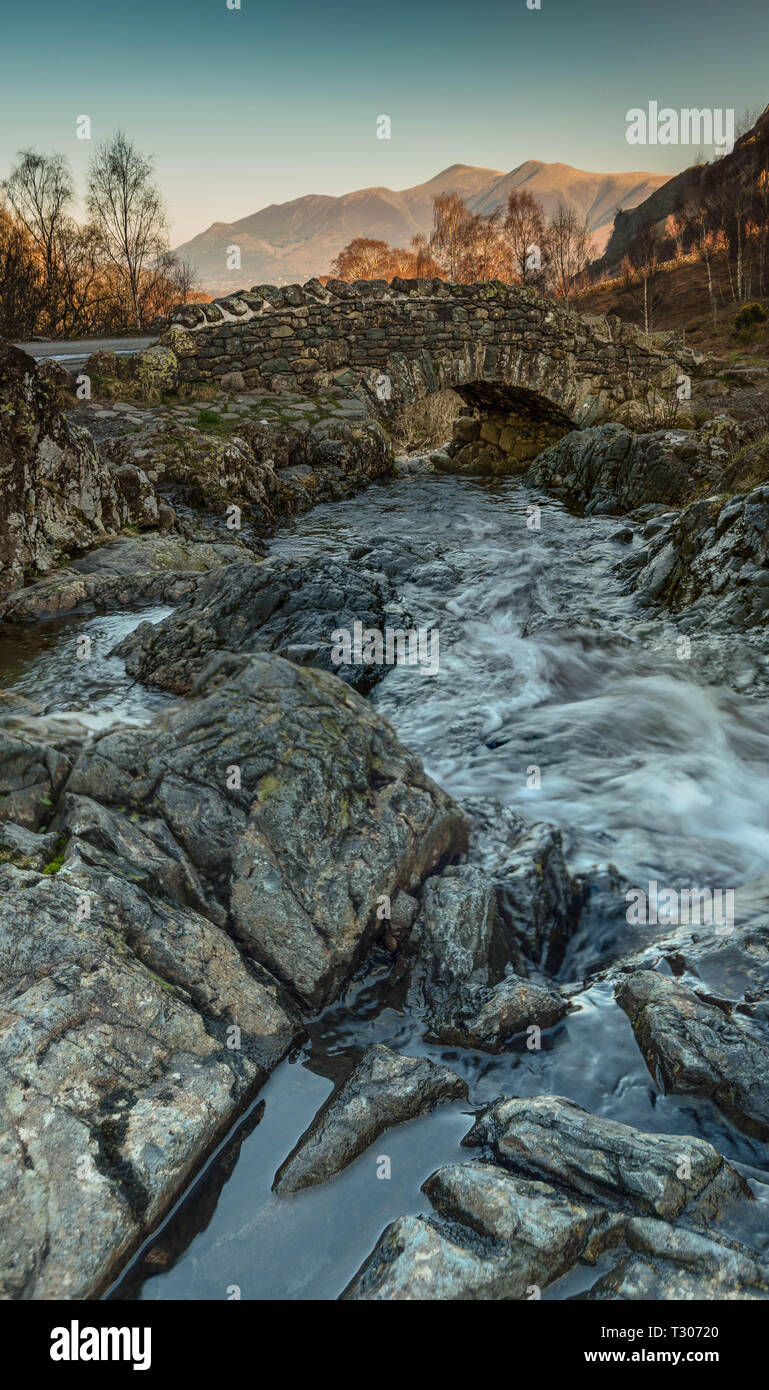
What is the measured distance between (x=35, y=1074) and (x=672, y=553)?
32.1 feet

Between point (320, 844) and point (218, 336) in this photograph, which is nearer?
point (320, 844)

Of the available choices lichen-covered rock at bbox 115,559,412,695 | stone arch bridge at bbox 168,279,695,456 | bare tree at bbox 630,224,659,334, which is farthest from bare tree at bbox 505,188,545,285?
lichen-covered rock at bbox 115,559,412,695

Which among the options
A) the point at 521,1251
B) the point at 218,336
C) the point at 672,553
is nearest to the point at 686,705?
the point at 672,553

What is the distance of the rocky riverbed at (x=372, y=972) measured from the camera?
257 cm

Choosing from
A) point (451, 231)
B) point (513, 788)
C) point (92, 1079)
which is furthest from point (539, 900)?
point (451, 231)

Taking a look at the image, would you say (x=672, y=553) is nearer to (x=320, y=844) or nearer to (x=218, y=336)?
(x=320, y=844)

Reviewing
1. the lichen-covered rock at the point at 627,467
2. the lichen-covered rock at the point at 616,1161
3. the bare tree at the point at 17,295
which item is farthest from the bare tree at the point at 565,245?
the lichen-covered rock at the point at 616,1161

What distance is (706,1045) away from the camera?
3.38 m

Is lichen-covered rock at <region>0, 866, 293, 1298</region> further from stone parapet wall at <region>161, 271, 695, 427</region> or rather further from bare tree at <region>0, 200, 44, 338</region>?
bare tree at <region>0, 200, 44, 338</region>

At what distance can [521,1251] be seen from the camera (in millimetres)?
2463

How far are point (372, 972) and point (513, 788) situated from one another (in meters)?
2.56

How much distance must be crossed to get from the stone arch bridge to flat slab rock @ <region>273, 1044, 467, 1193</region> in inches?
704

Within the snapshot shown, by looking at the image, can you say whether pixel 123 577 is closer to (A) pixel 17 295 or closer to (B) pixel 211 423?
(B) pixel 211 423

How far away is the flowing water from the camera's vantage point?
9.09 feet
